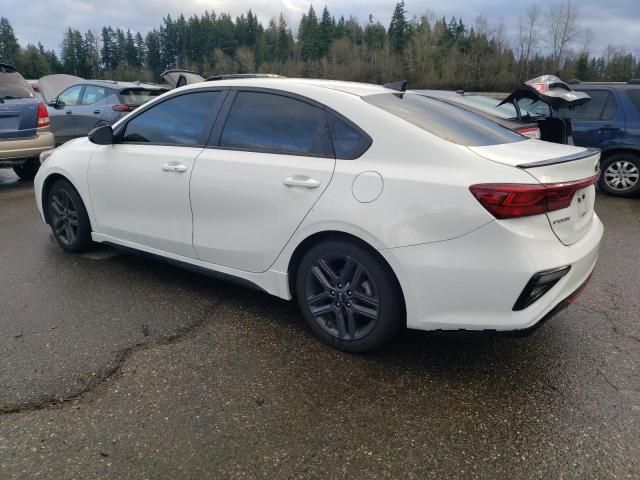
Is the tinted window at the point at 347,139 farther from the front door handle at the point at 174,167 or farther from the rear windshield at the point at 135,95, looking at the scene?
the rear windshield at the point at 135,95

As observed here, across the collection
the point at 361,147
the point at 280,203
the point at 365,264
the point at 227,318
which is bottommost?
the point at 227,318

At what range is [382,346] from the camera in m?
2.92

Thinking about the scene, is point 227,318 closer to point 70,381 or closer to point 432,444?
point 70,381

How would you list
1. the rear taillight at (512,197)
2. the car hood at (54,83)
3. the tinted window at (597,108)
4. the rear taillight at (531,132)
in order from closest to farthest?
1. the rear taillight at (512,197)
2. the rear taillight at (531,132)
3. the tinted window at (597,108)
4. the car hood at (54,83)

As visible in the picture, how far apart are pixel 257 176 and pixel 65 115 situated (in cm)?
924

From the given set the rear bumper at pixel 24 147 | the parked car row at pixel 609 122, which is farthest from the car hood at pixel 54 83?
the parked car row at pixel 609 122

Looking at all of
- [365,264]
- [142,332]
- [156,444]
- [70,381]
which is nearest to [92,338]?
[142,332]

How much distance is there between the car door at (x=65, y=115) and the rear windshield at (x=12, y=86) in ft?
8.32

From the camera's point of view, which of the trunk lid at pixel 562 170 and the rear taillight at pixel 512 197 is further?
the trunk lid at pixel 562 170

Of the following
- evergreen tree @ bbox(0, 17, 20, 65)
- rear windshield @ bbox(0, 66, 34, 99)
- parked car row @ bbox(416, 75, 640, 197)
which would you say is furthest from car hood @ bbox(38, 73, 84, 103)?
evergreen tree @ bbox(0, 17, 20, 65)

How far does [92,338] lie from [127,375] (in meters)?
0.54

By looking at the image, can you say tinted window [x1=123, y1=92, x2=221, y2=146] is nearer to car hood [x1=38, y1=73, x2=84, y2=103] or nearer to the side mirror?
the side mirror

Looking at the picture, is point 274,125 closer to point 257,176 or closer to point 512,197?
point 257,176

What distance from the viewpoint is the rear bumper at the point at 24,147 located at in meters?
7.23
